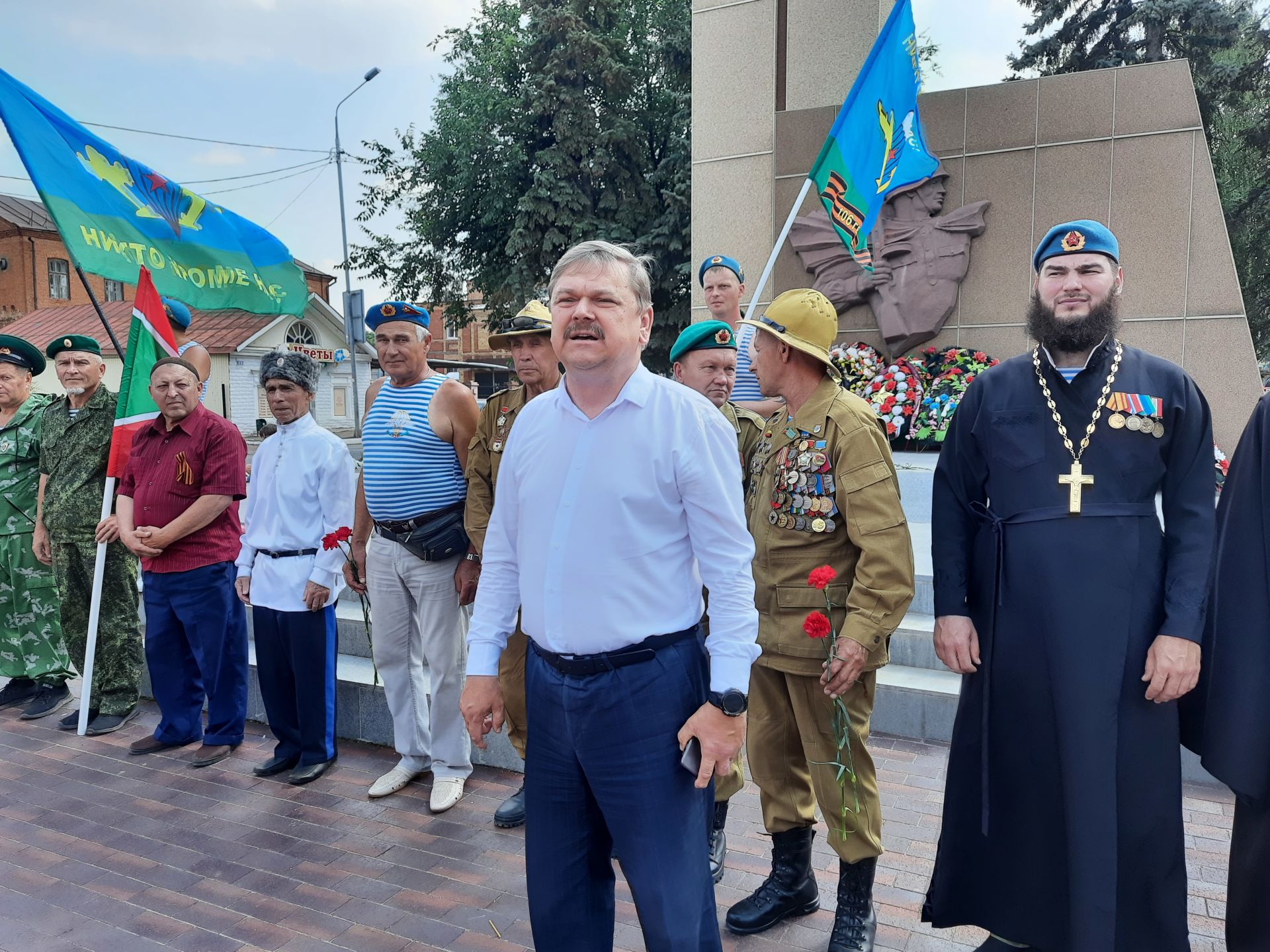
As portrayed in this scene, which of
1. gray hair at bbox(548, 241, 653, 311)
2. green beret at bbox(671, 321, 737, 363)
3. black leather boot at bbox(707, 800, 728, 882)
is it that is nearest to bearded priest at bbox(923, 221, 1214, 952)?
black leather boot at bbox(707, 800, 728, 882)

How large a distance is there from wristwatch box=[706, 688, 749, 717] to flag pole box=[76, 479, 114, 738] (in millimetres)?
4379

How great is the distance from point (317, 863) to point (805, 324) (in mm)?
2827

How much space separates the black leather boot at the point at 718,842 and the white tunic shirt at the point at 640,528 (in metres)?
1.56

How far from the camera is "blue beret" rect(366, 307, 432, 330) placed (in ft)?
13.1

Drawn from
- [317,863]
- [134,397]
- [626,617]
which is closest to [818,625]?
[626,617]

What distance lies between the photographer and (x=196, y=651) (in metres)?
4.68

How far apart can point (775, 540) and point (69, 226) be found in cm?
442

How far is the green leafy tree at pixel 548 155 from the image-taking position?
1933 centimetres

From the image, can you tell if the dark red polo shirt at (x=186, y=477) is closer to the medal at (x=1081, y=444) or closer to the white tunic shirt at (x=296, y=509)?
the white tunic shirt at (x=296, y=509)

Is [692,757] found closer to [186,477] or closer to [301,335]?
[186,477]

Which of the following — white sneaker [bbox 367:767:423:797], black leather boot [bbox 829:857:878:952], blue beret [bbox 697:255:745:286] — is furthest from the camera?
blue beret [bbox 697:255:745:286]

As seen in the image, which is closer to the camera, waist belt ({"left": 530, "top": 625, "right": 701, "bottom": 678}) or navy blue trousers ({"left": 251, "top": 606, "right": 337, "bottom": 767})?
waist belt ({"left": 530, "top": 625, "right": 701, "bottom": 678})

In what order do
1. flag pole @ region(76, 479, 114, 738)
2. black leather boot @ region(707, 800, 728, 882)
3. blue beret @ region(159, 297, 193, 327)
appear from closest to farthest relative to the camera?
black leather boot @ region(707, 800, 728, 882)
flag pole @ region(76, 479, 114, 738)
blue beret @ region(159, 297, 193, 327)

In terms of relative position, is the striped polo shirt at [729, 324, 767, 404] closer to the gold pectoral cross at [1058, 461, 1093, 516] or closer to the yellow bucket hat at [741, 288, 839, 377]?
the yellow bucket hat at [741, 288, 839, 377]
